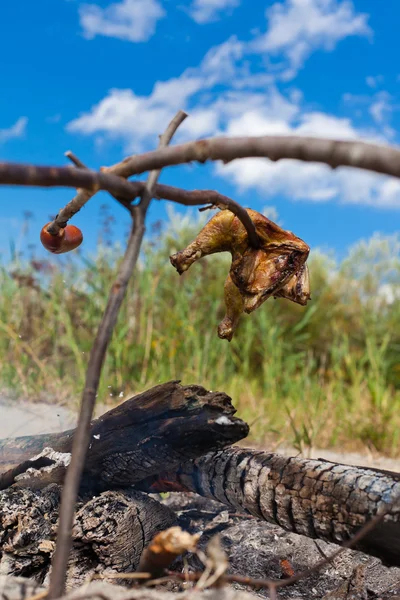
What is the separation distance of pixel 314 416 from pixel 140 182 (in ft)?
9.66

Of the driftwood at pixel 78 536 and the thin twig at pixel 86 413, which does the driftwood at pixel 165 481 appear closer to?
the driftwood at pixel 78 536

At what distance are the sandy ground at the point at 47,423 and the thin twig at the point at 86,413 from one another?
2.08 metres

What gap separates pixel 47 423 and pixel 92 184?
8.31 ft

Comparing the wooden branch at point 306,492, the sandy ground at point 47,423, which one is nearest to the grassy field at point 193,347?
the sandy ground at point 47,423

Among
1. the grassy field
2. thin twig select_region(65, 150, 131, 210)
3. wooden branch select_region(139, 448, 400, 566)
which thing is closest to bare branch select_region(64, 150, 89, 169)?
thin twig select_region(65, 150, 131, 210)

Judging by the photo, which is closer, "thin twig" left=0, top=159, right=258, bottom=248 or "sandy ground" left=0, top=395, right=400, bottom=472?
"thin twig" left=0, top=159, right=258, bottom=248

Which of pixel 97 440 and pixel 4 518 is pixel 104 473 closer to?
pixel 97 440

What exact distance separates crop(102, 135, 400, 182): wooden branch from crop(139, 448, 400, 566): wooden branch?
746 mm

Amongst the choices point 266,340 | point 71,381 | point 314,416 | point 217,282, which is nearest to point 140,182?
point 314,416

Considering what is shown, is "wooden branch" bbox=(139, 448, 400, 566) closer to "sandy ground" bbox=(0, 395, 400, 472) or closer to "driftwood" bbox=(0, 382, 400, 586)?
"driftwood" bbox=(0, 382, 400, 586)

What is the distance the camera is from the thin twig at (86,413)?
885 mm

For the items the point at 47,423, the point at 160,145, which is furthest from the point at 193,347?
the point at 160,145

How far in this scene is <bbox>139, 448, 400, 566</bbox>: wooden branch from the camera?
52.5 inches

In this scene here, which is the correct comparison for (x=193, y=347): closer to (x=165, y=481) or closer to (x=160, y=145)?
(x=165, y=481)
